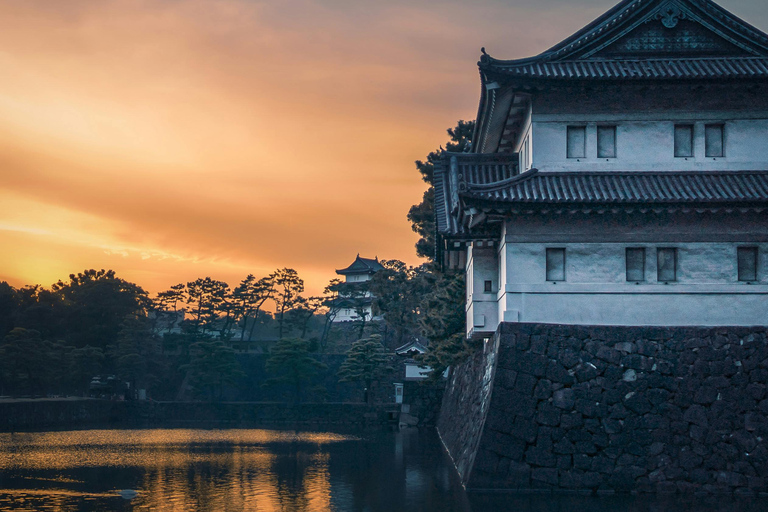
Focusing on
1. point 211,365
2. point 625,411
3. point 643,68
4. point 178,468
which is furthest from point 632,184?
point 211,365

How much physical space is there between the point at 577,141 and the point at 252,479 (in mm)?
12260

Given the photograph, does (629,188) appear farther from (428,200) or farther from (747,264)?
(428,200)

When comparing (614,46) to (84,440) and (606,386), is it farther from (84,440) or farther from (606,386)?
(84,440)

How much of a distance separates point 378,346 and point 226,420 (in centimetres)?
1128

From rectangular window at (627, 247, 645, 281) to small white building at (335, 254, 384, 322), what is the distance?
47.8 meters

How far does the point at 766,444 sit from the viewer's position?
15664mm

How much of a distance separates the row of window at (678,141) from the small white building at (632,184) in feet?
0.10

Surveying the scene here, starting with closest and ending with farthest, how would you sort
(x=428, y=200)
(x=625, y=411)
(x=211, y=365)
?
(x=625, y=411), (x=428, y=200), (x=211, y=365)

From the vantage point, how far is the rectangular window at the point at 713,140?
17531 millimetres

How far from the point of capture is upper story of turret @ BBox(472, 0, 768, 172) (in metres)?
17.3

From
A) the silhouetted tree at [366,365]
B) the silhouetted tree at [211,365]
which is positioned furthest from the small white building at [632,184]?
the silhouetted tree at [211,365]

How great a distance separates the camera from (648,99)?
17.5 m

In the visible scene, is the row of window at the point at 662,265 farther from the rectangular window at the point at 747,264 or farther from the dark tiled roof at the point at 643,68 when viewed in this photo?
the dark tiled roof at the point at 643,68

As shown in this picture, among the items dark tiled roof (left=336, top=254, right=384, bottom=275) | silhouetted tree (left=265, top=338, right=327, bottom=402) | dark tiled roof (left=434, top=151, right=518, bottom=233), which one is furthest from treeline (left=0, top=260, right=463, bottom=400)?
dark tiled roof (left=434, top=151, right=518, bottom=233)
